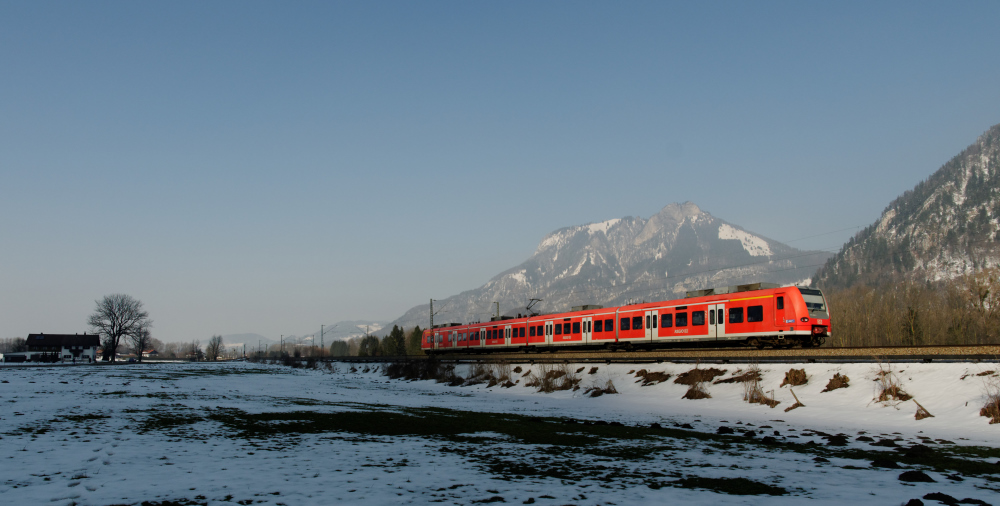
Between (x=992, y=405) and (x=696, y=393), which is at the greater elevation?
(x=992, y=405)

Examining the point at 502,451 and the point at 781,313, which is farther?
the point at 781,313

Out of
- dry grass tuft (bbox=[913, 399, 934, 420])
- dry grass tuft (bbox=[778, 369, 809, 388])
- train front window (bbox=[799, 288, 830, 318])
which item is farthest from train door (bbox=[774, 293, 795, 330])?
dry grass tuft (bbox=[913, 399, 934, 420])

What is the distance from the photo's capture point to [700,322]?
119 feet

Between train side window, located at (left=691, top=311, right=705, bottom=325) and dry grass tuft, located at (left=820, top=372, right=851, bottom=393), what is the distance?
13.5m

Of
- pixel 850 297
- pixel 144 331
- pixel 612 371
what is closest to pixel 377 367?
pixel 612 371

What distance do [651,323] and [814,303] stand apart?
10602 mm

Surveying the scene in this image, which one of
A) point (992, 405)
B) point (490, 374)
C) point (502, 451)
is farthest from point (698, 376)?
point (502, 451)

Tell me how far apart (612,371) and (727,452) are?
22321 mm

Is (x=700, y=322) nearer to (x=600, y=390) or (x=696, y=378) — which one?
(x=696, y=378)

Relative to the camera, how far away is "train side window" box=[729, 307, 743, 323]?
3375 centimetres

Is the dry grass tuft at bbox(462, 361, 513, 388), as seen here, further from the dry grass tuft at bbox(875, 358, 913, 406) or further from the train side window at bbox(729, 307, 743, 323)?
the dry grass tuft at bbox(875, 358, 913, 406)

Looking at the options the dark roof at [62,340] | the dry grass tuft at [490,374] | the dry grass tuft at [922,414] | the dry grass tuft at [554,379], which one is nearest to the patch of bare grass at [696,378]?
the dry grass tuft at [554,379]

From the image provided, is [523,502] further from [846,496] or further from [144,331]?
[144,331]

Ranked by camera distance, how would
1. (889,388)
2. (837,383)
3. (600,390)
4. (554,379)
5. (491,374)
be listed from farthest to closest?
(491,374), (554,379), (600,390), (837,383), (889,388)
